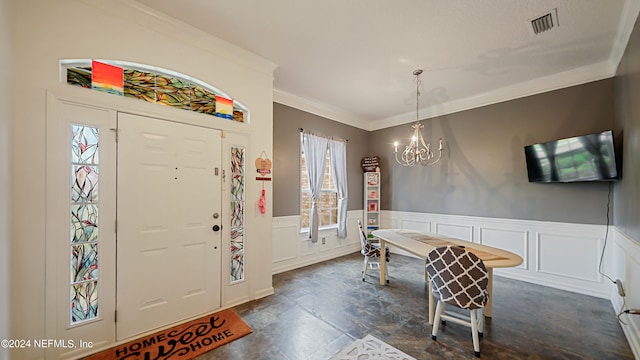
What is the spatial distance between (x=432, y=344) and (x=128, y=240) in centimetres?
295

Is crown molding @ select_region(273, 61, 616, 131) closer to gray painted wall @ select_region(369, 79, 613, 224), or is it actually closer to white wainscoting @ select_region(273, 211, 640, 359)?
gray painted wall @ select_region(369, 79, 613, 224)

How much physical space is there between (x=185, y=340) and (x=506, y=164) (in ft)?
16.1

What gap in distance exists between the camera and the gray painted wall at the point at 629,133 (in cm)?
209

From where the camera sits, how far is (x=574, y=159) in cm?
301

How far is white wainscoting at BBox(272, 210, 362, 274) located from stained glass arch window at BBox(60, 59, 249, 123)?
6.49 ft

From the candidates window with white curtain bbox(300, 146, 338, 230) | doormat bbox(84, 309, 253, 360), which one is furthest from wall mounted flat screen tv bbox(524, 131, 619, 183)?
doormat bbox(84, 309, 253, 360)

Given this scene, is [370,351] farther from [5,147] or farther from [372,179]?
[372,179]

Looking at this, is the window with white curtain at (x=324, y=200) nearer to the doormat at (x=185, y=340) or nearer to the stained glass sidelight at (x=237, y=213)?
the stained glass sidelight at (x=237, y=213)

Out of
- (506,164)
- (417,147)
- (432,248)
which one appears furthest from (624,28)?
(432,248)

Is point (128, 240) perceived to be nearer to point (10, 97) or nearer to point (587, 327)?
point (10, 97)

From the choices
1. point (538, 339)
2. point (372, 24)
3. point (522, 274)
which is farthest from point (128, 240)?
point (522, 274)

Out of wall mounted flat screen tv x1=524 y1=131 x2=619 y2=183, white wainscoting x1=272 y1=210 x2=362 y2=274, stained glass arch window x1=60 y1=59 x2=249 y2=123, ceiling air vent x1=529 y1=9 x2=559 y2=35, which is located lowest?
white wainscoting x1=272 y1=210 x2=362 y2=274

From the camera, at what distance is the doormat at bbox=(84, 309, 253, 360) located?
1.97m

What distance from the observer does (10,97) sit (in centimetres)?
164
